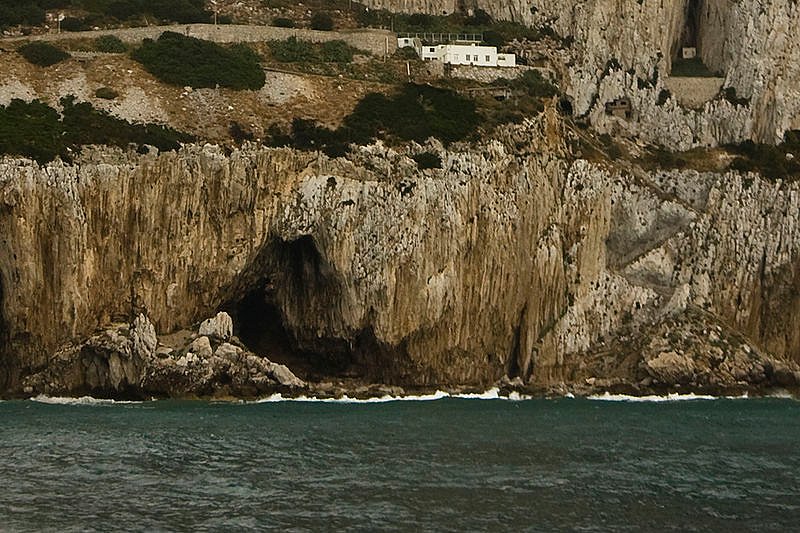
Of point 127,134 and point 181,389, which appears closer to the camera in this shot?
point 181,389

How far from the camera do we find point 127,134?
66750 mm

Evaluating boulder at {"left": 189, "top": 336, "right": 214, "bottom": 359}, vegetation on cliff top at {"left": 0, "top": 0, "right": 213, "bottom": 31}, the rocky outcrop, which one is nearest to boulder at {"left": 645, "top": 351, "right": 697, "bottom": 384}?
the rocky outcrop

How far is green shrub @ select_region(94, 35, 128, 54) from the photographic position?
256 ft

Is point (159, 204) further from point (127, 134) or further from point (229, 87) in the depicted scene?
point (229, 87)

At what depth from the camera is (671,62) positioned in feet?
290

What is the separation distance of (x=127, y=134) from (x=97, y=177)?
13.0 ft

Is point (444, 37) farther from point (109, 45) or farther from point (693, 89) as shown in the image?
point (109, 45)

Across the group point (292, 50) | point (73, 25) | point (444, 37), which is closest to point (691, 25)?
point (444, 37)

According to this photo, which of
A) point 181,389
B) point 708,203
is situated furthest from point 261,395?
point 708,203

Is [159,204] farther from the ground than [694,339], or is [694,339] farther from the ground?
[159,204]

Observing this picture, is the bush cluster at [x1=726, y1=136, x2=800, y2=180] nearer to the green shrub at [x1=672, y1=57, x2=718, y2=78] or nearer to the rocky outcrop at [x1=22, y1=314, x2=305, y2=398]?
the green shrub at [x1=672, y1=57, x2=718, y2=78]

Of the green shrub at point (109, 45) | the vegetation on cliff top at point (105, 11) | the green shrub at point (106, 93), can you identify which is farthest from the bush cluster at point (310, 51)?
the green shrub at point (106, 93)

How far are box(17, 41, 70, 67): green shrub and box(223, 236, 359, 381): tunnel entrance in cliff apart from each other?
17.1 m

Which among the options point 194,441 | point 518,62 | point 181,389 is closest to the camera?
point 194,441
